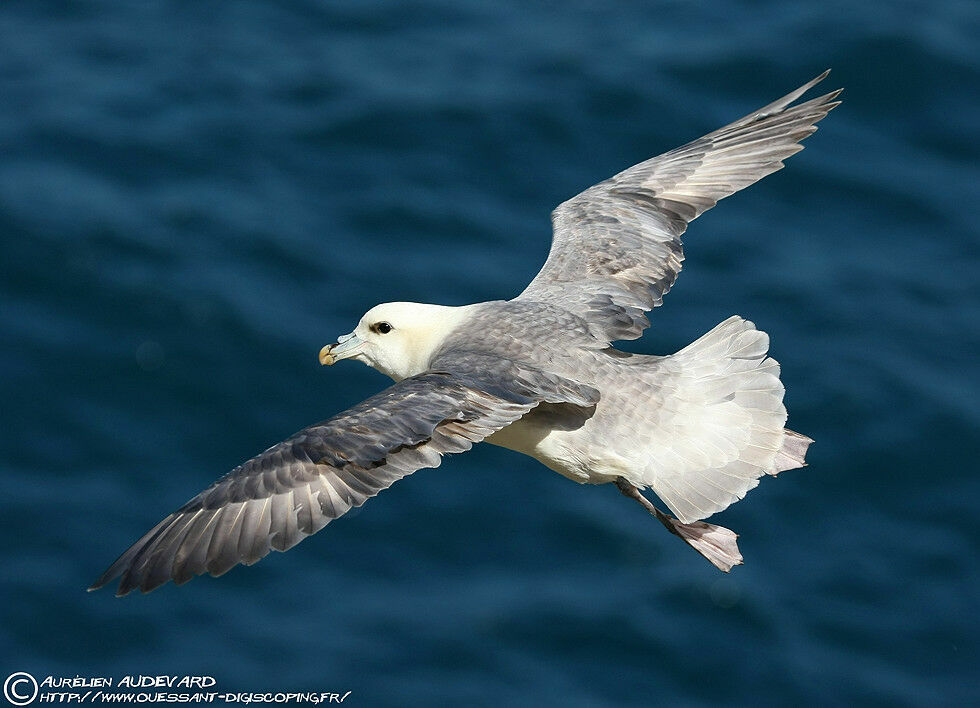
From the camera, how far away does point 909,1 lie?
53.8 ft

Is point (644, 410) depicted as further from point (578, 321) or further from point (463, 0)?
point (463, 0)

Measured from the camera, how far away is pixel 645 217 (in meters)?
8.50

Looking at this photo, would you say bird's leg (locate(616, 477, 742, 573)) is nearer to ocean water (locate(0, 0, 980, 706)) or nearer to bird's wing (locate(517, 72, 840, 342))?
bird's wing (locate(517, 72, 840, 342))

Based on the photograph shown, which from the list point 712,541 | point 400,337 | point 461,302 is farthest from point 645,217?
point 461,302

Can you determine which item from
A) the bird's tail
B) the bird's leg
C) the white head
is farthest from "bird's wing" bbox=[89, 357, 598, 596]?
the bird's leg

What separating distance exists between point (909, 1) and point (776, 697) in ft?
26.6

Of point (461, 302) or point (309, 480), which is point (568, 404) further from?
point (461, 302)

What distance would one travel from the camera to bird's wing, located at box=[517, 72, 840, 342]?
781 centimetres

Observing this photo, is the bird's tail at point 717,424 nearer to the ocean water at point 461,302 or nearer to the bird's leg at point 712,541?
the bird's leg at point 712,541

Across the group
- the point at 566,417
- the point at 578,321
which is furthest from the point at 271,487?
the point at 578,321

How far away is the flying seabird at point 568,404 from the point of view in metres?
6.23

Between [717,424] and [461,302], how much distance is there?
6.41 metres

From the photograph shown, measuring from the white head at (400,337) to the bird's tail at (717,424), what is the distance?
1130mm

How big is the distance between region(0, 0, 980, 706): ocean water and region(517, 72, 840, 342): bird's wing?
3.96 m
